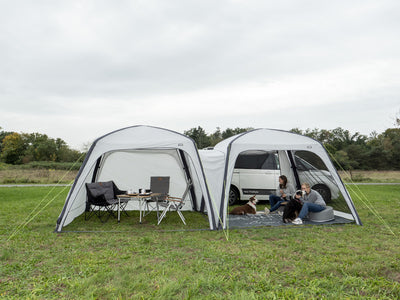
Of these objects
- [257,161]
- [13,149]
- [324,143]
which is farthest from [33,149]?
[257,161]

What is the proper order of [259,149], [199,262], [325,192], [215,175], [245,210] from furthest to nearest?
[245,210]
[325,192]
[215,175]
[259,149]
[199,262]

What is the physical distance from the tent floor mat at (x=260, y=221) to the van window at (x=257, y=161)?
1704 millimetres

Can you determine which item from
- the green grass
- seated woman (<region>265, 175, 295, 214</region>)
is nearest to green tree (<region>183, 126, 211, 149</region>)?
seated woman (<region>265, 175, 295, 214</region>)

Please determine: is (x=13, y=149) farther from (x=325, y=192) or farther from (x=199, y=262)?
(x=199, y=262)

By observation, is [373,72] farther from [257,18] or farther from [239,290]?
[239,290]

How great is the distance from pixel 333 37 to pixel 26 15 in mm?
8427

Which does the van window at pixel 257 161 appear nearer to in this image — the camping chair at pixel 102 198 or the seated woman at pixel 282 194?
the seated woman at pixel 282 194

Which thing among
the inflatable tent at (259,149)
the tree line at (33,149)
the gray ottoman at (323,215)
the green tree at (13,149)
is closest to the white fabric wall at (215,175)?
the inflatable tent at (259,149)

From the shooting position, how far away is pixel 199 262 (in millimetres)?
3707

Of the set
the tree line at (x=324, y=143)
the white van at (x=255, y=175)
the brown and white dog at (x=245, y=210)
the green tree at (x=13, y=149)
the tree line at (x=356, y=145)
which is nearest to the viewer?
the brown and white dog at (x=245, y=210)

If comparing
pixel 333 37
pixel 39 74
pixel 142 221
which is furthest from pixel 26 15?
pixel 333 37

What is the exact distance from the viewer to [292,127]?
135ft

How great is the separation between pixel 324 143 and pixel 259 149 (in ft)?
106

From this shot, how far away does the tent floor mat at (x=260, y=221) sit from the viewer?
6.00m
